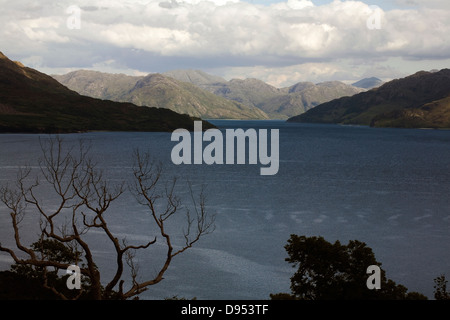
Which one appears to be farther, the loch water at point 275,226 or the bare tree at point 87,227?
the loch water at point 275,226

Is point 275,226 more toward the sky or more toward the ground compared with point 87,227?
more toward the ground

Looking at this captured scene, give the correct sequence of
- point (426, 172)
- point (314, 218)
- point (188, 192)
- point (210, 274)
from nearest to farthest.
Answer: point (210, 274)
point (314, 218)
point (188, 192)
point (426, 172)

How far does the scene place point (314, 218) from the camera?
302ft

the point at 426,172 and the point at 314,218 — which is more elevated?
the point at 426,172

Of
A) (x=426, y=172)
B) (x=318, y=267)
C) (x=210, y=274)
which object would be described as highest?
(x=426, y=172)

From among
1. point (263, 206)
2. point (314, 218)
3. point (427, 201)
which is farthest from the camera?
point (427, 201)

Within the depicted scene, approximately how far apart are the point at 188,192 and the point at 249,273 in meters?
59.4

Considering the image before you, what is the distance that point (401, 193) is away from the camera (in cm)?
12225

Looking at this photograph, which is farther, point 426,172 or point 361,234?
point 426,172

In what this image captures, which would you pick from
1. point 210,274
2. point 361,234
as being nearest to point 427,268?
point 361,234

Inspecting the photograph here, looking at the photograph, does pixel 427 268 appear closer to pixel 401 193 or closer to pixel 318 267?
pixel 318 267

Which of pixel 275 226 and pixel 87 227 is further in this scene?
pixel 275 226

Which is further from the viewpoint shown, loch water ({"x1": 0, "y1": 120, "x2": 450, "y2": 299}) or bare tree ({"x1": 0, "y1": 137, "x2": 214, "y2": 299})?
loch water ({"x1": 0, "y1": 120, "x2": 450, "y2": 299})
